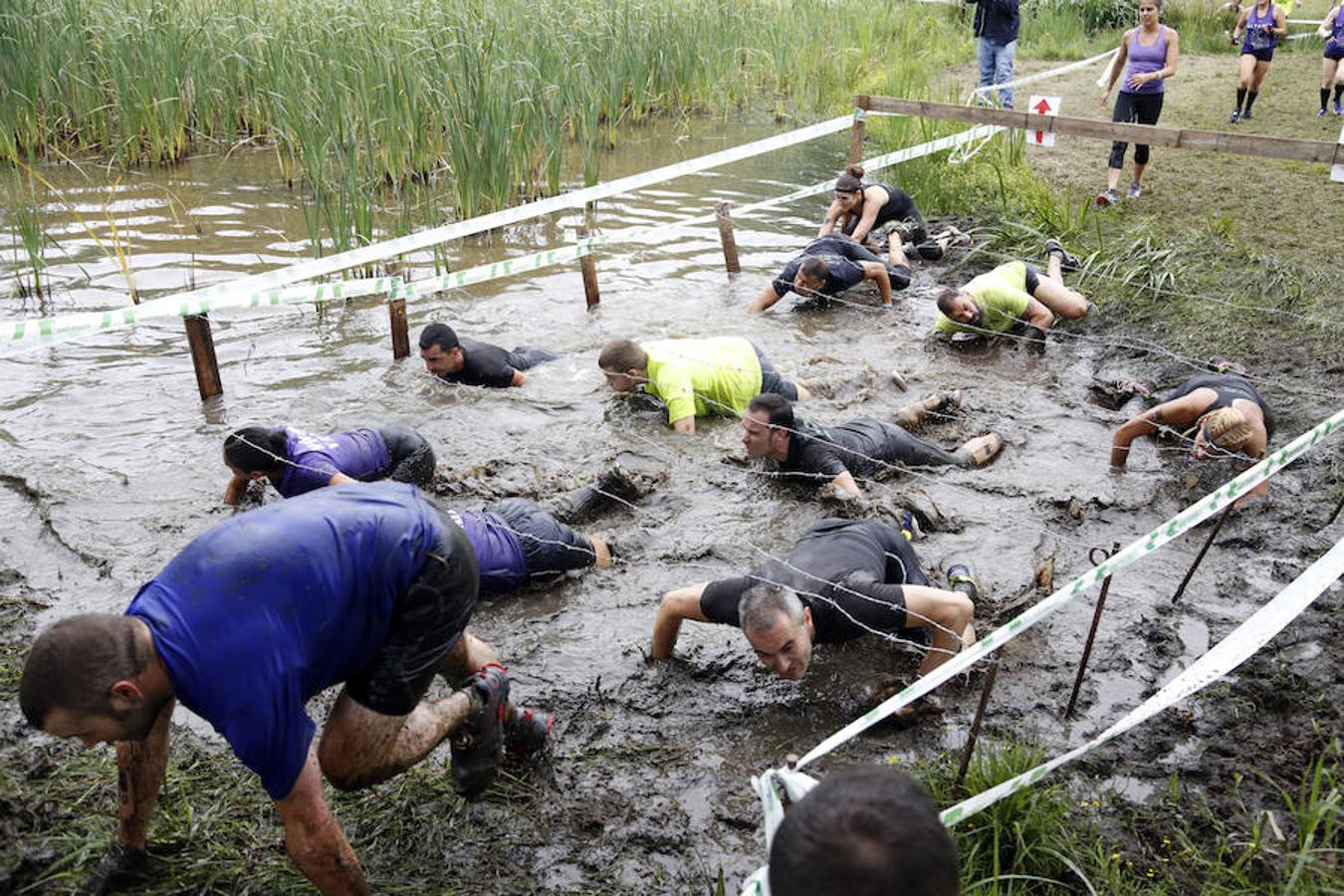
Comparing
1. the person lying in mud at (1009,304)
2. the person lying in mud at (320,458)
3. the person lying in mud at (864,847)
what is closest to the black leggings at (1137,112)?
the person lying in mud at (1009,304)

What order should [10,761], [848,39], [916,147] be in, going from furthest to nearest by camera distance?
[848,39]
[916,147]
[10,761]

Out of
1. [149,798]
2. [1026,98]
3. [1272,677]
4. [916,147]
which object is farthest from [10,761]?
[1026,98]

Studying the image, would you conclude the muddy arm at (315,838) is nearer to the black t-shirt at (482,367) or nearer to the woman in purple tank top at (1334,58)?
the black t-shirt at (482,367)

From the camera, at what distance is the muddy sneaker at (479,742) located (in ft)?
11.1

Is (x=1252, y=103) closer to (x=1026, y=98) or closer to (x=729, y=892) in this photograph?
(x=1026, y=98)

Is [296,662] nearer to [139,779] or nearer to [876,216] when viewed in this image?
[139,779]

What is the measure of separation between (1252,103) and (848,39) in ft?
20.5

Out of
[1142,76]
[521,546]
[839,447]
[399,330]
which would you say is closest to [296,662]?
[521,546]

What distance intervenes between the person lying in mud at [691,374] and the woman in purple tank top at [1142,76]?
16.9ft

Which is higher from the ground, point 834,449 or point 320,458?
point 320,458

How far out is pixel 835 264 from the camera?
343 inches

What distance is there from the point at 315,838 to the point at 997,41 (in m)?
11.8

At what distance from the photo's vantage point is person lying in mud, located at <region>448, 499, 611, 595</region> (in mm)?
4793

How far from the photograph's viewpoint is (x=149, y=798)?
3.11 metres
